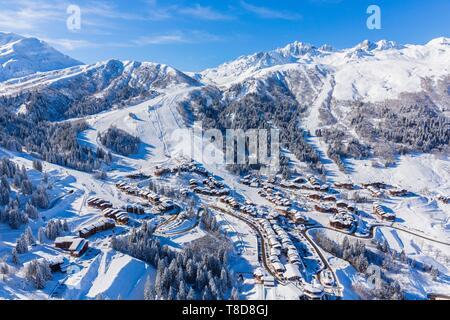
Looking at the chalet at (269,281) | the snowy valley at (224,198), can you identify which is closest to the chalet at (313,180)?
the snowy valley at (224,198)

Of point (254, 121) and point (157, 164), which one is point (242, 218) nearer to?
point (157, 164)

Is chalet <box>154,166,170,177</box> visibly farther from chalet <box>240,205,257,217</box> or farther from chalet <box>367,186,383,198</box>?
chalet <box>367,186,383,198</box>

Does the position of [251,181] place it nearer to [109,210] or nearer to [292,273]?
[109,210]

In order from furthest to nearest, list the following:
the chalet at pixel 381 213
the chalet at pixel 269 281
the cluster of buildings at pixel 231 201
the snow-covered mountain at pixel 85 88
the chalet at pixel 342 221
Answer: the snow-covered mountain at pixel 85 88
the chalet at pixel 381 213
the cluster of buildings at pixel 231 201
the chalet at pixel 342 221
the chalet at pixel 269 281

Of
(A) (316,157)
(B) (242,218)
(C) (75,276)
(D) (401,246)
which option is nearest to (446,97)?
(A) (316,157)

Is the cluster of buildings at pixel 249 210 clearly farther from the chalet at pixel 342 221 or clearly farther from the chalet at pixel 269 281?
the chalet at pixel 269 281

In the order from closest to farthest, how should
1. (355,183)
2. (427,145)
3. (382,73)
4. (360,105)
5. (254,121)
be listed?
(355,183)
(427,145)
(254,121)
(360,105)
(382,73)
